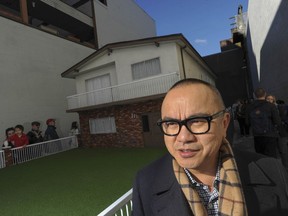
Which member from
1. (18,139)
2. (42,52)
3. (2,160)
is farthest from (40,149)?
(42,52)

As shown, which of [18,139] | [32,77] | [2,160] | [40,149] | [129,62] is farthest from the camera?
[32,77]

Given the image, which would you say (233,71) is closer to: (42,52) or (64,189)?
(42,52)

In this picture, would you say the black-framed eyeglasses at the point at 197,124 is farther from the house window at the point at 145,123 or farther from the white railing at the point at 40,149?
the house window at the point at 145,123

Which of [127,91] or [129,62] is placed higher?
[129,62]

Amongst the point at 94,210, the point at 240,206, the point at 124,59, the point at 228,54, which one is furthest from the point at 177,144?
the point at 228,54

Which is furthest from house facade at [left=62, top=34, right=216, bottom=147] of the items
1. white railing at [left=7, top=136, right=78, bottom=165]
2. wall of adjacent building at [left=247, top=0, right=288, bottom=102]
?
wall of adjacent building at [left=247, top=0, right=288, bottom=102]

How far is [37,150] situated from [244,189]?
1350cm

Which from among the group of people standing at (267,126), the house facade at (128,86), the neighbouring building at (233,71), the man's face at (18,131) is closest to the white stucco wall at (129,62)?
the house facade at (128,86)

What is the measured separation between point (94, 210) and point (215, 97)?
4.28 metres

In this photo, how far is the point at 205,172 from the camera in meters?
1.36

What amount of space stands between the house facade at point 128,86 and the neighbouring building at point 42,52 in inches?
87.0

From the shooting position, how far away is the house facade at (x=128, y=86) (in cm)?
1389

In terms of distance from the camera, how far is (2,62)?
15.4 m

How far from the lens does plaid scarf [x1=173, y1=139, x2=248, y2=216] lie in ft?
3.95
